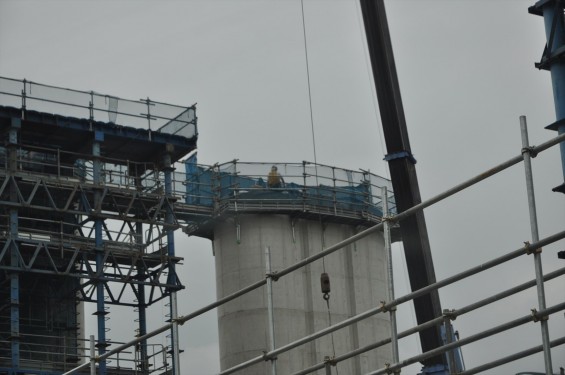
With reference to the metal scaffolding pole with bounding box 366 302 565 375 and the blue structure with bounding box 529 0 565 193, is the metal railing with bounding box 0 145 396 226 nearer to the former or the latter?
the blue structure with bounding box 529 0 565 193

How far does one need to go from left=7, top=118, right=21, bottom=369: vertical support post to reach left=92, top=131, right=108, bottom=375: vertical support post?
3906mm

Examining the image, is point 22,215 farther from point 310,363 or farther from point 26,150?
point 310,363

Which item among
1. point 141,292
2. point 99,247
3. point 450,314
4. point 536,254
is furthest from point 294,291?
point 536,254

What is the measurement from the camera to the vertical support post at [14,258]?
193ft

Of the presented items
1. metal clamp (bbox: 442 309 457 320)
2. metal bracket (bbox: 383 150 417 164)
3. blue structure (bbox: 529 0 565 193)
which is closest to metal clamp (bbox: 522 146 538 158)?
metal clamp (bbox: 442 309 457 320)

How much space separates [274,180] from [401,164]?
34.4 m

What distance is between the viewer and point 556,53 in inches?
1325

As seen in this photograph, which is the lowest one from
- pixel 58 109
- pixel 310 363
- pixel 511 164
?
pixel 511 164

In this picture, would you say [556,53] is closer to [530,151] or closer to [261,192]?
[530,151]

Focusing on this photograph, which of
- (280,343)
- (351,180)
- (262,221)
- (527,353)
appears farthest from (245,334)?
(527,353)

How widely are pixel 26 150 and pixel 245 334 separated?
16369mm

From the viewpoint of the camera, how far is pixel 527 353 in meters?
18.1

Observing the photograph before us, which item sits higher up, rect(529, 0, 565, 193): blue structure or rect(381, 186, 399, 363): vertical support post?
rect(529, 0, 565, 193): blue structure

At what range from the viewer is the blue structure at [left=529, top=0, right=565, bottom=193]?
3359 cm
